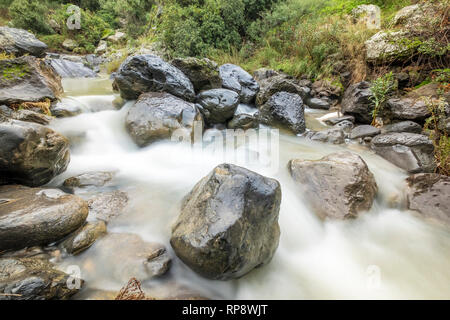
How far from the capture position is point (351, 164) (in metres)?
2.83

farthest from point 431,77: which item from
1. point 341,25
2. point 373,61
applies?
point 341,25

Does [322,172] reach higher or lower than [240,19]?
lower

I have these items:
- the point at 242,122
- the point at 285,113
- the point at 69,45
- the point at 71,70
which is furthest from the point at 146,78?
the point at 69,45

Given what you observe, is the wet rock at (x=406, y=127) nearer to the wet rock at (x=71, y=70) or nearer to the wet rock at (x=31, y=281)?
the wet rock at (x=31, y=281)

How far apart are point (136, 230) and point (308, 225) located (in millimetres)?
1926

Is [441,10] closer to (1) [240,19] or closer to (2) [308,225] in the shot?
(2) [308,225]

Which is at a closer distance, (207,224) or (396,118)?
(207,224)

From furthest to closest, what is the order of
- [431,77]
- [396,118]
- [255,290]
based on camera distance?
[431,77] → [396,118] → [255,290]

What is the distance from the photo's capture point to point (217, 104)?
15.4 ft

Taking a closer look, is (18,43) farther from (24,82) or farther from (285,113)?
(285,113)

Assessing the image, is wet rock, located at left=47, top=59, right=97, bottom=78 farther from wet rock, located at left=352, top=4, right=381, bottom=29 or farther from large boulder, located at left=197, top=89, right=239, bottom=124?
wet rock, located at left=352, top=4, right=381, bottom=29

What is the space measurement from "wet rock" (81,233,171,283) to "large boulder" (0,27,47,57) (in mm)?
8600

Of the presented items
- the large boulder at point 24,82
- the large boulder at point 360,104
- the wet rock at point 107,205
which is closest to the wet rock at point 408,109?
the large boulder at point 360,104

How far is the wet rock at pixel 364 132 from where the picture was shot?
14.5ft
